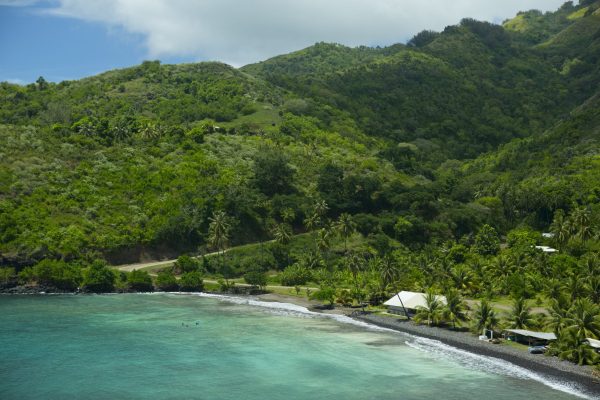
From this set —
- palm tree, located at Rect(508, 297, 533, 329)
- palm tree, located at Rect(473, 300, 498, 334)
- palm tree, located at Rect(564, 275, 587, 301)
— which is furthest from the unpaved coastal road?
palm tree, located at Rect(564, 275, 587, 301)

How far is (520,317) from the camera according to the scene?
66.3m

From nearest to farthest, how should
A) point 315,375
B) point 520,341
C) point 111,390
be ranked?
point 111,390 → point 315,375 → point 520,341

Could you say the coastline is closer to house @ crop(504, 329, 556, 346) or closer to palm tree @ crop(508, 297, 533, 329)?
house @ crop(504, 329, 556, 346)

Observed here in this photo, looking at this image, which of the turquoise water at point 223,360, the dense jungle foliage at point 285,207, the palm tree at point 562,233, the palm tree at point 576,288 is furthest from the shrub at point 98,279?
the palm tree at point 562,233

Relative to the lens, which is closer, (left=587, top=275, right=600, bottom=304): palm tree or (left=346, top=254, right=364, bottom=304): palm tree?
(left=587, top=275, right=600, bottom=304): palm tree

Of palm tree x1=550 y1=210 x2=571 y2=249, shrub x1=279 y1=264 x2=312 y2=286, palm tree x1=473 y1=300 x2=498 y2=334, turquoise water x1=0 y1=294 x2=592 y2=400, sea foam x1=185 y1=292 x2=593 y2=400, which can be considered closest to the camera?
turquoise water x1=0 y1=294 x2=592 y2=400

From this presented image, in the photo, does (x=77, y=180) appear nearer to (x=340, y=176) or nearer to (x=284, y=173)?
(x=284, y=173)

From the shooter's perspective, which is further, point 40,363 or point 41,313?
point 41,313

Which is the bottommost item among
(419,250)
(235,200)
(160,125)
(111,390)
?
(111,390)

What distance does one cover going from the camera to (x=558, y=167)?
6073 inches

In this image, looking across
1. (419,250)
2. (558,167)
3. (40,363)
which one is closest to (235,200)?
(419,250)

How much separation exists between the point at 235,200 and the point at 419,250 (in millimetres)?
42559

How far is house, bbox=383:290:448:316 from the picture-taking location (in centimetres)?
7844

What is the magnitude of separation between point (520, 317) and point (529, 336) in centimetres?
307
